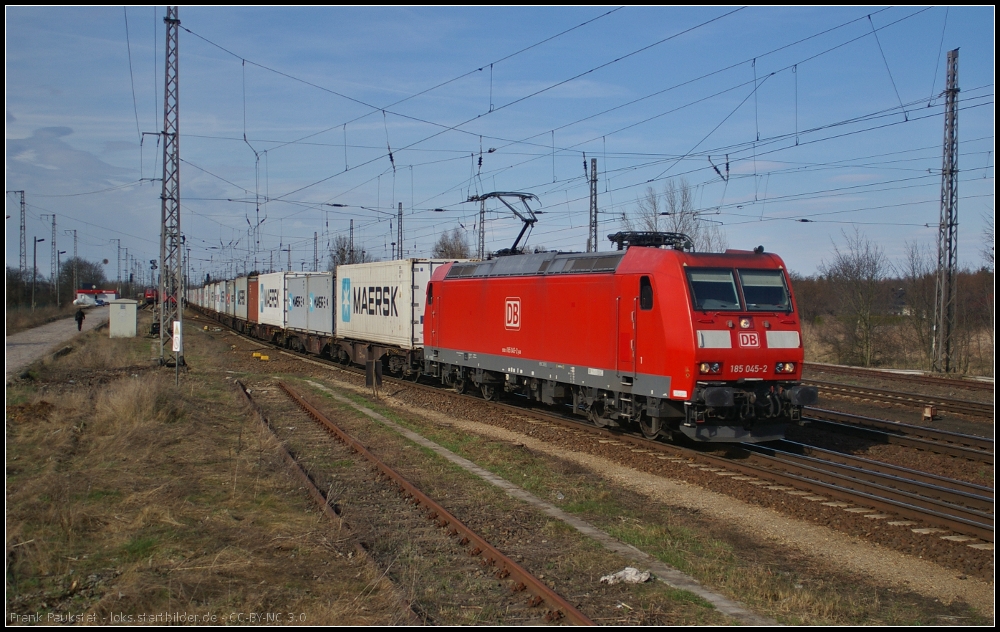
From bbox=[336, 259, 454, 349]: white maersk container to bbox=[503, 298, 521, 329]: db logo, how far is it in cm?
548

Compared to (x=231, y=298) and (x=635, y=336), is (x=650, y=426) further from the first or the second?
(x=231, y=298)

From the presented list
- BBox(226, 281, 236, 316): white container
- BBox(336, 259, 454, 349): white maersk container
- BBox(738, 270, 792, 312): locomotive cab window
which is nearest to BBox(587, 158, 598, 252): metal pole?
BBox(336, 259, 454, 349): white maersk container

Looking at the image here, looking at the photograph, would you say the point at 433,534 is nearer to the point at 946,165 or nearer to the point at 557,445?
the point at 557,445

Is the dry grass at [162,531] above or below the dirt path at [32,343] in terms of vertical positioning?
below

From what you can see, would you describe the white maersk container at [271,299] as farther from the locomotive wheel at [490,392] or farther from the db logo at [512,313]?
the db logo at [512,313]

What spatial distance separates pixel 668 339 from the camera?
11.7 meters

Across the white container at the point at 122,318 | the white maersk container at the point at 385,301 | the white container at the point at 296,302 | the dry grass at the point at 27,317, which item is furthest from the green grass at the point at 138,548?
the dry grass at the point at 27,317

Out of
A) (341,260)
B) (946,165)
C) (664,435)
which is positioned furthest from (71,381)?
(341,260)

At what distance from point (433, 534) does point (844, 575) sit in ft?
13.5

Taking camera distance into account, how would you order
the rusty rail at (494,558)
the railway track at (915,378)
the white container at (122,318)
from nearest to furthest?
the rusty rail at (494,558), the railway track at (915,378), the white container at (122,318)

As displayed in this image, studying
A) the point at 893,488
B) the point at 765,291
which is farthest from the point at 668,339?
the point at 893,488

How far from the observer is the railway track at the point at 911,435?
40.8 ft

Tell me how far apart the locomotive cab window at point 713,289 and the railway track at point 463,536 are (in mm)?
5264

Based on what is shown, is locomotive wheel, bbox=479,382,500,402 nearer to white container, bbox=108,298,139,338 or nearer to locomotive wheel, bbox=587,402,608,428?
locomotive wheel, bbox=587,402,608,428
